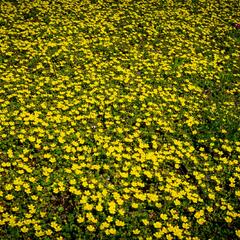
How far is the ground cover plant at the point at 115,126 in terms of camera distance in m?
4.21

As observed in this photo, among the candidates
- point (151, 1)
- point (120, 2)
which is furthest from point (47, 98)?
point (151, 1)

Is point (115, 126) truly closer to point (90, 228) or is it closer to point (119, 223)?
point (119, 223)

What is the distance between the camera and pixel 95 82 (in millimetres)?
6723

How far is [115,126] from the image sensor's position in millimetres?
5715

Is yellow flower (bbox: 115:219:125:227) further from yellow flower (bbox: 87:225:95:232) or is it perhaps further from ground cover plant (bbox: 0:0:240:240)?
yellow flower (bbox: 87:225:95:232)

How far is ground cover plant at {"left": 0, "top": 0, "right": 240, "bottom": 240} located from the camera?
4.21m

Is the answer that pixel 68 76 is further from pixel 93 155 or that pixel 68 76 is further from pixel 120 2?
pixel 120 2

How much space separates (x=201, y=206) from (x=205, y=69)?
4359mm

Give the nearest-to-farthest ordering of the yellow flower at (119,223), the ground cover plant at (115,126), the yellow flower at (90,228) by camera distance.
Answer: the yellow flower at (90,228), the yellow flower at (119,223), the ground cover plant at (115,126)

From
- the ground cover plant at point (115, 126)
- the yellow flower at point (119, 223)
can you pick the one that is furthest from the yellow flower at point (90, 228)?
the yellow flower at point (119, 223)

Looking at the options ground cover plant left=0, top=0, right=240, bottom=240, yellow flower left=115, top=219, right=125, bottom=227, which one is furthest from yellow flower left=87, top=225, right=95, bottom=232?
yellow flower left=115, top=219, right=125, bottom=227

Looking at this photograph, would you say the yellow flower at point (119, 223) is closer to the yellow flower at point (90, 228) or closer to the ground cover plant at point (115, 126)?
the ground cover plant at point (115, 126)

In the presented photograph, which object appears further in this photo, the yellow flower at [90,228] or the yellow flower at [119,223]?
the yellow flower at [119,223]

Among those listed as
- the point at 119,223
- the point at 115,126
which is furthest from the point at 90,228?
the point at 115,126
